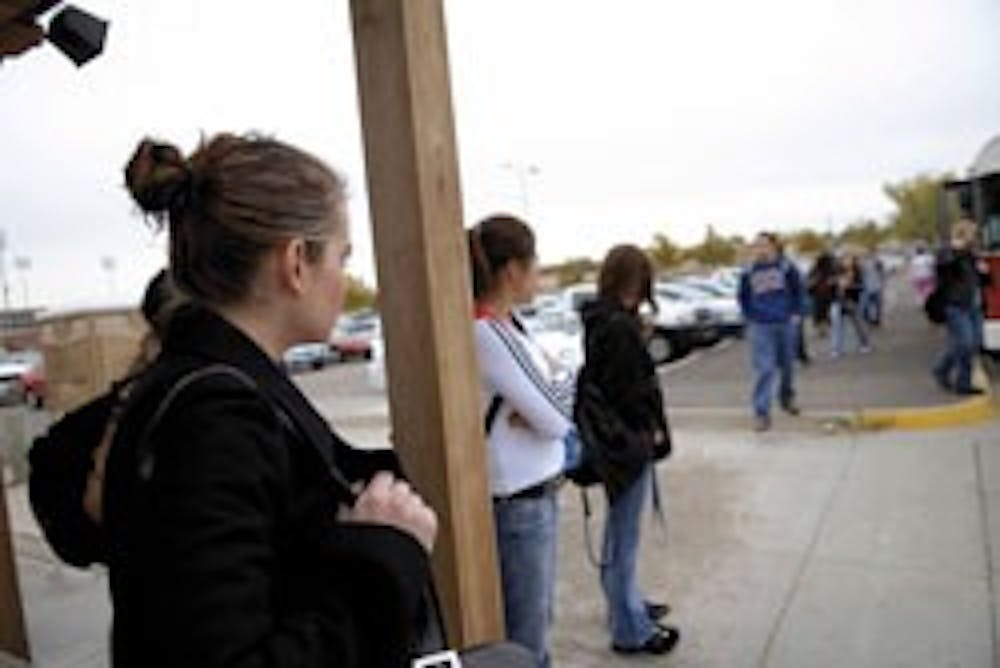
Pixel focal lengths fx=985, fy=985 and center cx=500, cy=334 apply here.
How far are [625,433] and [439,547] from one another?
1.62m

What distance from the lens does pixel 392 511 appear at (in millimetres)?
1312

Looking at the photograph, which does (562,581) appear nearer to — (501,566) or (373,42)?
(501,566)

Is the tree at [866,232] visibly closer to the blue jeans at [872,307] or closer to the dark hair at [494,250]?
the blue jeans at [872,307]

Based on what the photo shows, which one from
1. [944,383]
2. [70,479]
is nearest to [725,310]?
[944,383]

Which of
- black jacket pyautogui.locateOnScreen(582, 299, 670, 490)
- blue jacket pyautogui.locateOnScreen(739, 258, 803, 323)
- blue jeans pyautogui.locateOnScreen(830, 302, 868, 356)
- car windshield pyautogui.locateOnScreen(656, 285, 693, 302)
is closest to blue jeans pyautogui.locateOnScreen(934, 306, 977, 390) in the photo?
blue jacket pyautogui.locateOnScreen(739, 258, 803, 323)

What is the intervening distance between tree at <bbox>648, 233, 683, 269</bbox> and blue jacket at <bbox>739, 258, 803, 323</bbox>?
2775 inches

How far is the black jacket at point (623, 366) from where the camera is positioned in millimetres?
3863

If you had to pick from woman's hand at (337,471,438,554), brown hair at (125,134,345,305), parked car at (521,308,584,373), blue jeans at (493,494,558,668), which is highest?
brown hair at (125,134,345,305)

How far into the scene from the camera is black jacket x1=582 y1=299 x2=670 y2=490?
12.7 feet

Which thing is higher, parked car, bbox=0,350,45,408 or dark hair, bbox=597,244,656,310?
dark hair, bbox=597,244,656,310

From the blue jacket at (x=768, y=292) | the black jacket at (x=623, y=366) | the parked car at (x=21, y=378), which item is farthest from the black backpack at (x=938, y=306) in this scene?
the parked car at (x=21, y=378)

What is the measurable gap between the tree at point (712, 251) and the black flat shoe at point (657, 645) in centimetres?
7620

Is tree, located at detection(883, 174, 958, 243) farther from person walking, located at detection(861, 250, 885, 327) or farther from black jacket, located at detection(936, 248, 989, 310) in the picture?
black jacket, located at detection(936, 248, 989, 310)

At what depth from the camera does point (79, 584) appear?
5.79m
